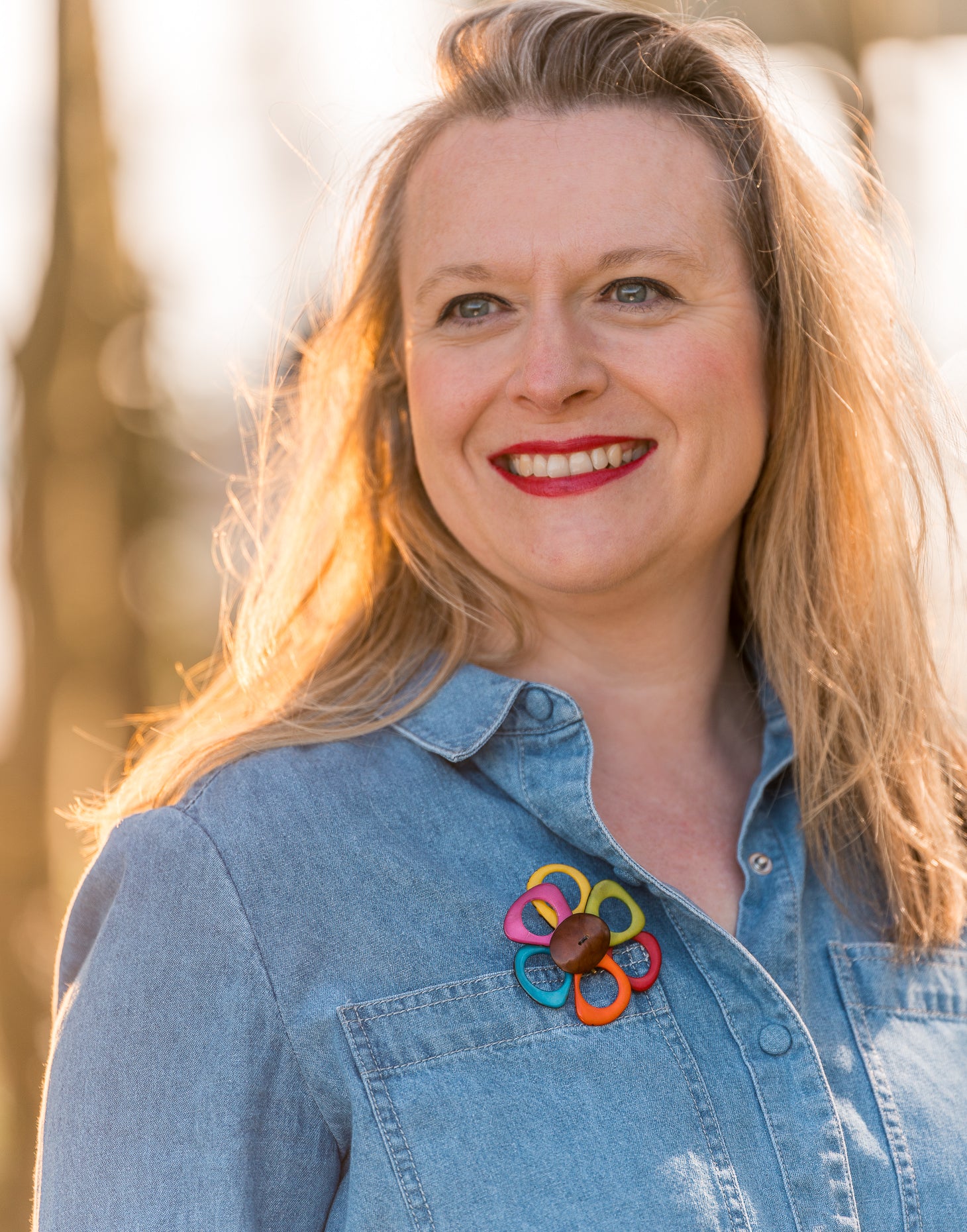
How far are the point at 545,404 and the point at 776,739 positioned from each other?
70cm

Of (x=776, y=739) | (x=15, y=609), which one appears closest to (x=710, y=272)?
(x=776, y=739)

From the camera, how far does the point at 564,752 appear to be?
6.08ft

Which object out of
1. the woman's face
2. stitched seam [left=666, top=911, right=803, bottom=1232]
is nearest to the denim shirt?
stitched seam [left=666, top=911, right=803, bottom=1232]

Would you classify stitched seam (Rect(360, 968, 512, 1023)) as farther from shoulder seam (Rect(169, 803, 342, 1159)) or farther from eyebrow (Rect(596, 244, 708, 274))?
eyebrow (Rect(596, 244, 708, 274))

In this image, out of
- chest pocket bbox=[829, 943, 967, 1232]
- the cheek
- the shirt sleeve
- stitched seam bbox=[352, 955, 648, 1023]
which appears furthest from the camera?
the cheek

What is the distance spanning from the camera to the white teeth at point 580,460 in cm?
187

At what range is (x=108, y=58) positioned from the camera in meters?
4.57

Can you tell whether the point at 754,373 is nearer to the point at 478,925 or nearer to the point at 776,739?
the point at 776,739

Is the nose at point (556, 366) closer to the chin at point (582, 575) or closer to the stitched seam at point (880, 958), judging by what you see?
the chin at point (582, 575)

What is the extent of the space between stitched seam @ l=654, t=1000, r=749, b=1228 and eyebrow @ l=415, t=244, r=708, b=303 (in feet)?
3.25

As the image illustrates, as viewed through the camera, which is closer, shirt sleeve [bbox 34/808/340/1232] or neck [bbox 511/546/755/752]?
shirt sleeve [bbox 34/808/340/1232]

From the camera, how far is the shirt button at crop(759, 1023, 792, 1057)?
1.69m

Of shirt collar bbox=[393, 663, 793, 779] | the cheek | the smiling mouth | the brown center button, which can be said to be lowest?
the brown center button

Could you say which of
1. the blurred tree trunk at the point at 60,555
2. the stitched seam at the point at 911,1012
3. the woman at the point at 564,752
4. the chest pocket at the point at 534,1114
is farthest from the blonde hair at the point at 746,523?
the blurred tree trunk at the point at 60,555
